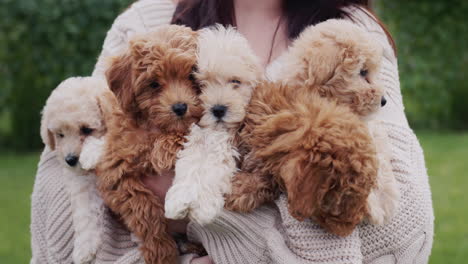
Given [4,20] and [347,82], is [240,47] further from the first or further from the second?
[4,20]

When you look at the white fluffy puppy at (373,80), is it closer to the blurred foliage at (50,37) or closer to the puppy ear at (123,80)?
the puppy ear at (123,80)

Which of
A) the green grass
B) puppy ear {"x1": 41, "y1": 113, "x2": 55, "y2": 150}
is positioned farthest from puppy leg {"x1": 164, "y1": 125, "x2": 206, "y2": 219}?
the green grass

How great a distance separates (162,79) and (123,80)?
20 centimetres

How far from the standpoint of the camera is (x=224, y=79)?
249cm

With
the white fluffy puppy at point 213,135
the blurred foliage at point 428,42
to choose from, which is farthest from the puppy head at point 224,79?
the blurred foliage at point 428,42

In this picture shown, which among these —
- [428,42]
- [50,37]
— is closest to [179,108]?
[50,37]

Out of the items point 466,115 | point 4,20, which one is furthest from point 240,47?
point 466,115

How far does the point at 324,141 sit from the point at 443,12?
8759 mm

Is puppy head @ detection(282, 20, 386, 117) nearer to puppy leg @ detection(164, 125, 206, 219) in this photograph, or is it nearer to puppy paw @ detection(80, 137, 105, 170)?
puppy leg @ detection(164, 125, 206, 219)

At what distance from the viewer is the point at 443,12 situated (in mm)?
10289

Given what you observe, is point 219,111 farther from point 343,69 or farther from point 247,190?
point 343,69

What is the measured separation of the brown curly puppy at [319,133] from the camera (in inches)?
88.9

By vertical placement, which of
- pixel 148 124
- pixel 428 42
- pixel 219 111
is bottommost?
pixel 428 42

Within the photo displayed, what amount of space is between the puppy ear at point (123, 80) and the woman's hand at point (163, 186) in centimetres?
29
